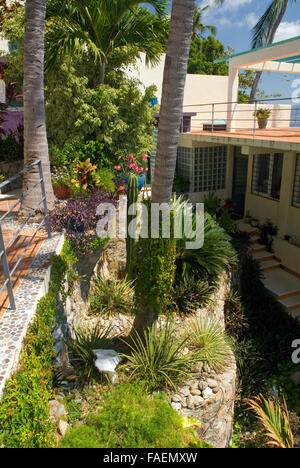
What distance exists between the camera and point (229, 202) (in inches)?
534

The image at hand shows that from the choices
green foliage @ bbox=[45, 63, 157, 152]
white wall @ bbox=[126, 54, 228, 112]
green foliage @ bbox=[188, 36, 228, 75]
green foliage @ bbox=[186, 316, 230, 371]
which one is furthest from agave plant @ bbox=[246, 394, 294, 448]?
green foliage @ bbox=[188, 36, 228, 75]

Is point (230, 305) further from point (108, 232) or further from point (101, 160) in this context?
point (101, 160)

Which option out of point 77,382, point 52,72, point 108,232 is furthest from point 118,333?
point 52,72

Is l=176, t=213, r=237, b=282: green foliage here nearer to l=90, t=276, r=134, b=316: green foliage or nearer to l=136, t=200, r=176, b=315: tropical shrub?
l=90, t=276, r=134, b=316: green foliage

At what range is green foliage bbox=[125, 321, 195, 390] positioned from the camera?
5172mm

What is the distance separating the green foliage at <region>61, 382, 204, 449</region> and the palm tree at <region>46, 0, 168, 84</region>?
784cm

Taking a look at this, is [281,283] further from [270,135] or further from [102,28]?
[102,28]

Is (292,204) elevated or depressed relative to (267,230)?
elevated

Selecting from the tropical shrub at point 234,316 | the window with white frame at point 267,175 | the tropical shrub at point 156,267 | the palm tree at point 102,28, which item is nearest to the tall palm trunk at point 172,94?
the tropical shrub at point 156,267

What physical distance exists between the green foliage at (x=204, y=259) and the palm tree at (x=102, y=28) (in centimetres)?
535

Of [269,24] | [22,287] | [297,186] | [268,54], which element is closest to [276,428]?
[22,287]

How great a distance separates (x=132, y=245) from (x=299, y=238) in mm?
6611

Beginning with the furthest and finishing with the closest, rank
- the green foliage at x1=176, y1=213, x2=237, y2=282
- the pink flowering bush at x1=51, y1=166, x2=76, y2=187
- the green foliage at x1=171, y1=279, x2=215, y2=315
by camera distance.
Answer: the pink flowering bush at x1=51, y1=166, x2=76, y2=187 → the green foliage at x1=176, y1=213, x2=237, y2=282 → the green foliage at x1=171, y1=279, x2=215, y2=315

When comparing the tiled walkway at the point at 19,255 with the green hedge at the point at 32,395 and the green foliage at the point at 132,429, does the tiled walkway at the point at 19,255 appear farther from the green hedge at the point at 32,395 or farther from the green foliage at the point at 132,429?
the green foliage at the point at 132,429
